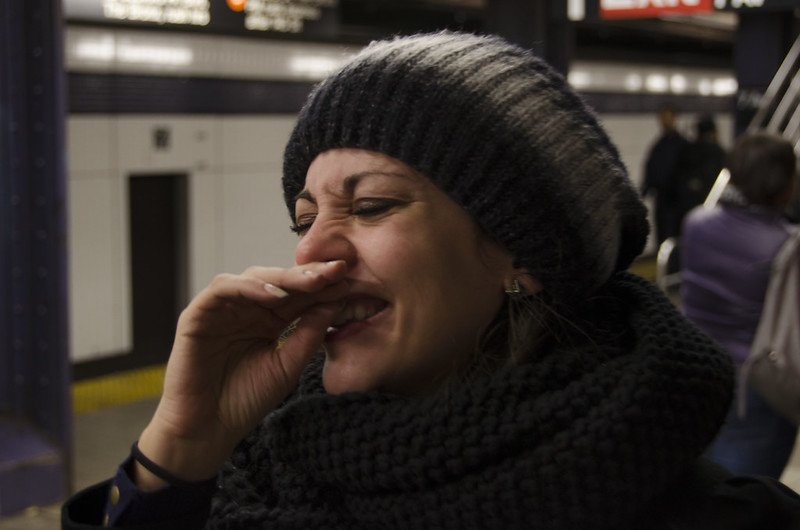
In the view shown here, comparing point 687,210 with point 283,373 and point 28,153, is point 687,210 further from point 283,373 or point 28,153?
point 283,373

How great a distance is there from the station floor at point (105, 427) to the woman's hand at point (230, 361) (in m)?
3.36

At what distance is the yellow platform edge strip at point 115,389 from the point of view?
6434 mm

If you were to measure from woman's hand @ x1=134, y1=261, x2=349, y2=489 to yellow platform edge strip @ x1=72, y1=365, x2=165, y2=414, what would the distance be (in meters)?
5.19

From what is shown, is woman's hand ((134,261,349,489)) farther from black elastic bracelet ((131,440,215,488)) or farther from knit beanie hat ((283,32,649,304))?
knit beanie hat ((283,32,649,304))

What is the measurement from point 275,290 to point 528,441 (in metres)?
0.34

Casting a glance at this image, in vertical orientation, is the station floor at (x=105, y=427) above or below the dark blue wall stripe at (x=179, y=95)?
below

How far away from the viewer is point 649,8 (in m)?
5.91

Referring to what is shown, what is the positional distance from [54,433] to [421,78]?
12.6ft

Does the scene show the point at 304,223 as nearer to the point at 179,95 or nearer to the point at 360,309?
the point at 360,309

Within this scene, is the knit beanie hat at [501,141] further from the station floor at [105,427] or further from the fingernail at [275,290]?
the station floor at [105,427]

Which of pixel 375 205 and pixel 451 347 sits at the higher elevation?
pixel 375 205

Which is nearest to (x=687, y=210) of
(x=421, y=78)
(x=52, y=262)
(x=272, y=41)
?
(x=272, y=41)

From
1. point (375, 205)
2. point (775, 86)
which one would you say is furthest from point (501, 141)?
point (775, 86)

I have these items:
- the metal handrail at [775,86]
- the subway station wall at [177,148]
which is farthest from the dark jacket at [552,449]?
the metal handrail at [775,86]
